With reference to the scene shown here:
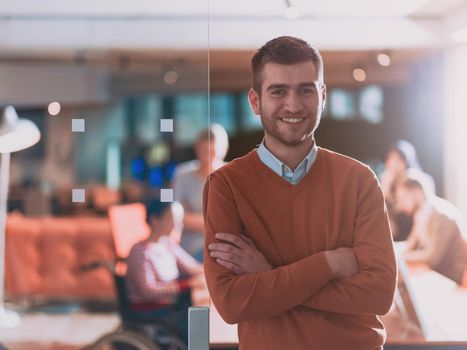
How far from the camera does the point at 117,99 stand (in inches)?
120

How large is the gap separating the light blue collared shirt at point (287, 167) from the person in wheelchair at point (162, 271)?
0.79 m

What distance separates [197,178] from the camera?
2.98 meters

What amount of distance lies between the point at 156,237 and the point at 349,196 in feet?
3.50

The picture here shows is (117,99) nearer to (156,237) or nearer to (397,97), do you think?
(156,237)

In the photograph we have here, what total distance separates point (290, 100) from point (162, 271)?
115 cm

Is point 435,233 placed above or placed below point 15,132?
below

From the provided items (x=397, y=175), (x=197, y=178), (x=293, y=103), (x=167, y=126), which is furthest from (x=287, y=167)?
(x=397, y=175)

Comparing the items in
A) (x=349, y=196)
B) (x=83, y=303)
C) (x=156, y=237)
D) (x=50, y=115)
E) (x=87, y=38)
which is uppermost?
(x=87, y=38)

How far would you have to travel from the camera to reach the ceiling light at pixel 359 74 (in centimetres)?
308

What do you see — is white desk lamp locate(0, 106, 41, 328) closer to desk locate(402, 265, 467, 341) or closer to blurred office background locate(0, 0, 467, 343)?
blurred office background locate(0, 0, 467, 343)

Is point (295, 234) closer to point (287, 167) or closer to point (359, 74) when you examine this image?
point (287, 167)

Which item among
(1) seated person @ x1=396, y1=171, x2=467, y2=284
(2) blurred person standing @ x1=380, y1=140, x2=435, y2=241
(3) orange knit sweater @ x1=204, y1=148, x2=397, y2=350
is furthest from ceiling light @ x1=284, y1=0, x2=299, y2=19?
(3) orange knit sweater @ x1=204, y1=148, x2=397, y2=350

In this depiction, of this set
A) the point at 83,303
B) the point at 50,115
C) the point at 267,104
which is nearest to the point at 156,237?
the point at 83,303

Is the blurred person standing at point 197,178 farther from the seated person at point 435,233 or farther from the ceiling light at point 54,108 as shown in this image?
the seated person at point 435,233
